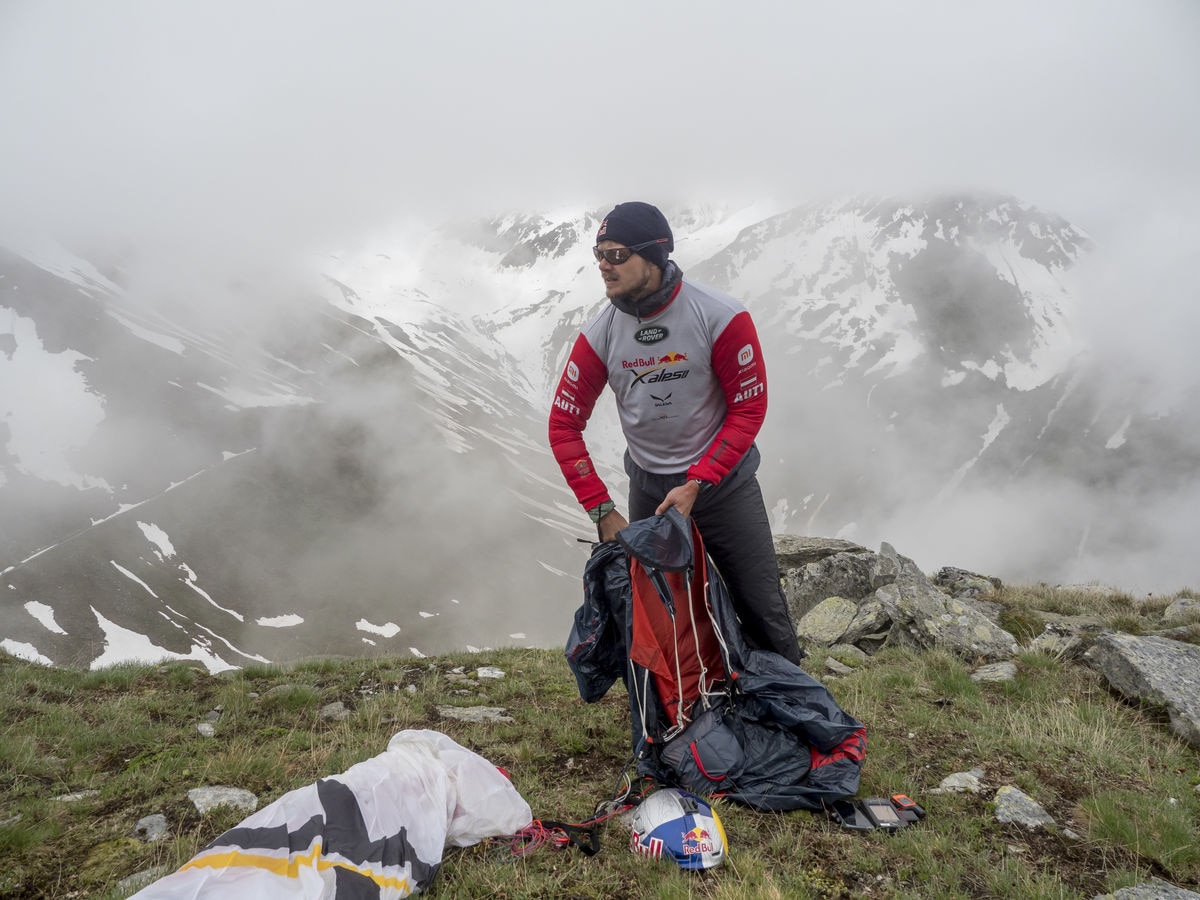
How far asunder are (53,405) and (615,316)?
196 meters

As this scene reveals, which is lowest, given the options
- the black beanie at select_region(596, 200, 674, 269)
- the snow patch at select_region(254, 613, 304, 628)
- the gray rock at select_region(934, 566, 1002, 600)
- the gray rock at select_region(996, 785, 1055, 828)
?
the snow patch at select_region(254, 613, 304, 628)

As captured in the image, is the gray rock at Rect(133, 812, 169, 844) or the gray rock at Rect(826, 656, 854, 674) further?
the gray rock at Rect(826, 656, 854, 674)

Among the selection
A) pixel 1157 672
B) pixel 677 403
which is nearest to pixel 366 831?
pixel 677 403

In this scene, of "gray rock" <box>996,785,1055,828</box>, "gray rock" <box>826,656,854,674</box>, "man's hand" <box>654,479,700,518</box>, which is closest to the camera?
"gray rock" <box>996,785,1055,828</box>

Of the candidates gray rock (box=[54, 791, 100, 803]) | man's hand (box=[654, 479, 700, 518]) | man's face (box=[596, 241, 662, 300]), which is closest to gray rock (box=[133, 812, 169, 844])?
gray rock (box=[54, 791, 100, 803])

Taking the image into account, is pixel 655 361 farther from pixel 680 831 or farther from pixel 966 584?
pixel 966 584

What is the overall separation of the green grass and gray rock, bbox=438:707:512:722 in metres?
0.16

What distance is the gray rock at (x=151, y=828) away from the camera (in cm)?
421

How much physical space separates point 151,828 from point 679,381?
4857mm

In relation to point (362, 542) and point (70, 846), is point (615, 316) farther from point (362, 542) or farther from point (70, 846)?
point (362, 542)

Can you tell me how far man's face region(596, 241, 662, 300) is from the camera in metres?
5.11

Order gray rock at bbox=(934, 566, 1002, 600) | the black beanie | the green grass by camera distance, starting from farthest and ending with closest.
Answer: gray rock at bbox=(934, 566, 1002, 600) → the black beanie → the green grass

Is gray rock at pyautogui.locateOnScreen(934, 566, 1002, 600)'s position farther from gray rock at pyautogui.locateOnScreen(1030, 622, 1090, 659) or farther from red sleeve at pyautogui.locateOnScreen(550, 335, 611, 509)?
red sleeve at pyautogui.locateOnScreen(550, 335, 611, 509)

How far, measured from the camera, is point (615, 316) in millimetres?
5547
